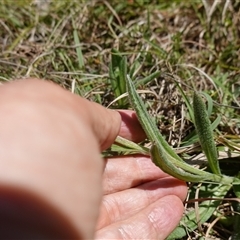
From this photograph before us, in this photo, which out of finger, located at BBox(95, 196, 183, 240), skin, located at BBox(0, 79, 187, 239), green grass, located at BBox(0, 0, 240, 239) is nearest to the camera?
skin, located at BBox(0, 79, 187, 239)

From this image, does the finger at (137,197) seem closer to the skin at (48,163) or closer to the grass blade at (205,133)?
the grass blade at (205,133)

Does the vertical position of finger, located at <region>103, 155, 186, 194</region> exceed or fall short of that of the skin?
it falls short

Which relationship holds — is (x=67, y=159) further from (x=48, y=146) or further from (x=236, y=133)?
(x=236, y=133)

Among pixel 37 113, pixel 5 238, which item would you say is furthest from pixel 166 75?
pixel 5 238

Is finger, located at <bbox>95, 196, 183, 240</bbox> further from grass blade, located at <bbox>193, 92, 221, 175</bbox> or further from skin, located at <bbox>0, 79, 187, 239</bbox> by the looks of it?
skin, located at <bbox>0, 79, 187, 239</bbox>

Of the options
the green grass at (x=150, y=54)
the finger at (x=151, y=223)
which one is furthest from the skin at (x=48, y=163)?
the green grass at (x=150, y=54)

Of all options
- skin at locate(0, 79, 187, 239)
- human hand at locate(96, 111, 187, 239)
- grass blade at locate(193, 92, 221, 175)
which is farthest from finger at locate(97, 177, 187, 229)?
skin at locate(0, 79, 187, 239)

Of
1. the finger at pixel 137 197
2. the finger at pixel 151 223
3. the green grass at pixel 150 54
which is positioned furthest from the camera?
the green grass at pixel 150 54
